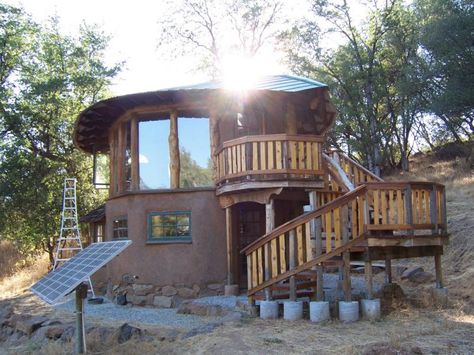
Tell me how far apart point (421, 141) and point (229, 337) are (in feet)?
98.8

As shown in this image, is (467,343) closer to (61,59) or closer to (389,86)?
(61,59)

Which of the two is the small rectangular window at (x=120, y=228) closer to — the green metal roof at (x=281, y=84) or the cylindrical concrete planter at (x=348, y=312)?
the green metal roof at (x=281, y=84)

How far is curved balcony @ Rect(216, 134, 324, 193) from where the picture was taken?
10719 mm

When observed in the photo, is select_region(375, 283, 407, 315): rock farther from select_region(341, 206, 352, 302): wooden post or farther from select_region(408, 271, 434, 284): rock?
select_region(408, 271, 434, 284): rock

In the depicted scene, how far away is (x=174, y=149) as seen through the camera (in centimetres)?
1298

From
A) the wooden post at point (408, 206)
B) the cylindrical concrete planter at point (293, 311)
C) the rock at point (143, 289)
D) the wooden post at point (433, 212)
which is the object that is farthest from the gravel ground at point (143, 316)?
the wooden post at point (433, 212)

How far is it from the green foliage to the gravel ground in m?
10.5

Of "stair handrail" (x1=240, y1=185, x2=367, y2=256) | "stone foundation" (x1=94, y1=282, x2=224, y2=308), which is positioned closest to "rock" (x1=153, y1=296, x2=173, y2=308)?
"stone foundation" (x1=94, y1=282, x2=224, y2=308)

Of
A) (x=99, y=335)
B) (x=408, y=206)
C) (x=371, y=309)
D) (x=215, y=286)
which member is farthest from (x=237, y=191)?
(x=99, y=335)

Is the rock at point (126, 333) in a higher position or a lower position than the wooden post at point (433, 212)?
lower

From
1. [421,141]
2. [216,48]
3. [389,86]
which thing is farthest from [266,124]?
[421,141]

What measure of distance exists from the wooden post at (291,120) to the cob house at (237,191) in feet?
0.09

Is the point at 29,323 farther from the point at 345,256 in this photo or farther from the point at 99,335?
the point at 345,256

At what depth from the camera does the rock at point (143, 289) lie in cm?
1256
